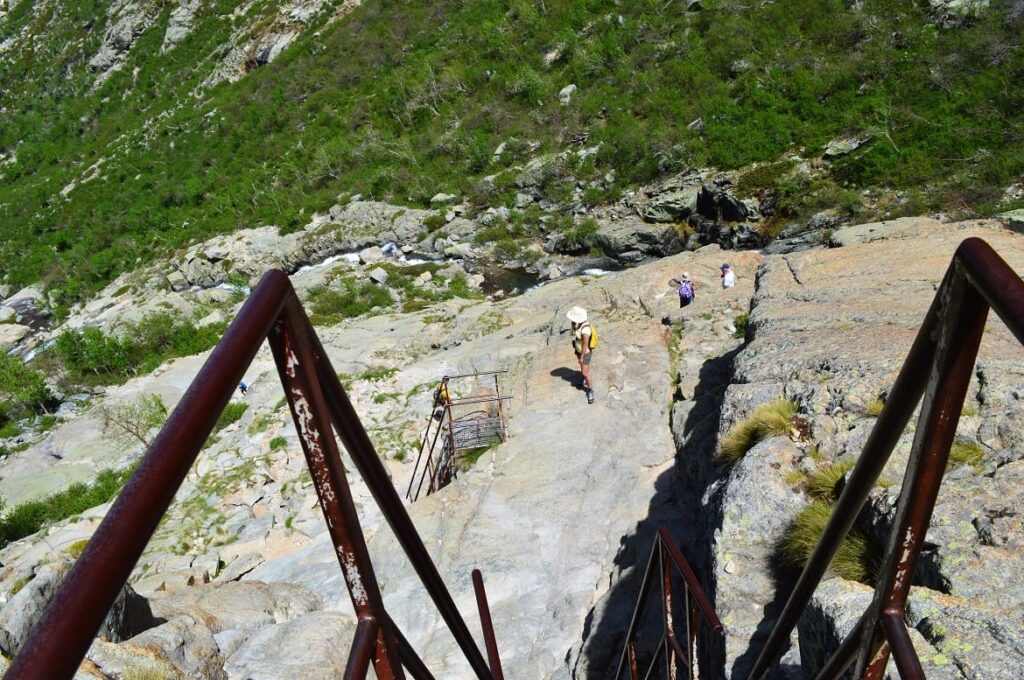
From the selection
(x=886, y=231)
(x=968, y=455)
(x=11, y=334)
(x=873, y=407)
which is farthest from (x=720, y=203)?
(x=11, y=334)

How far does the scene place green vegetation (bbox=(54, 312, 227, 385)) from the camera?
24172 mm

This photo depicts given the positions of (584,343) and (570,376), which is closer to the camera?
(584,343)

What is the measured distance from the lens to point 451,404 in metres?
11.1

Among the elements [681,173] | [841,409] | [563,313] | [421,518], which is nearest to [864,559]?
[841,409]

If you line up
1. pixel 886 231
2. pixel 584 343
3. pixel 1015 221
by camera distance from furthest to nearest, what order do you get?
1. pixel 886 231
2. pixel 584 343
3. pixel 1015 221

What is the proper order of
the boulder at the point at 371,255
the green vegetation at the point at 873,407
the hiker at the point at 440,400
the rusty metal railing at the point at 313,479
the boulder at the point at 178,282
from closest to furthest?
the rusty metal railing at the point at 313,479, the green vegetation at the point at 873,407, the hiker at the point at 440,400, the boulder at the point at 371,255, the boulder at the point at 178,282

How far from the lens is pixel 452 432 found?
1066 cm

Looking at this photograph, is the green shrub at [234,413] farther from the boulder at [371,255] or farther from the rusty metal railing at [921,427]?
the rusty metal railing at [921,427]

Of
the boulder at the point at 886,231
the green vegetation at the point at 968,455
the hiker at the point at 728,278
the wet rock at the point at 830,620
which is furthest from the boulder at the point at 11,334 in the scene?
the green vegetation at the point at 968,455

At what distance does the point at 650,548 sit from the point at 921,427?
549 centimetres

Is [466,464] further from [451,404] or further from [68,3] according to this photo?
[68,3]

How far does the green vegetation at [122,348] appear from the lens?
24.2 metres

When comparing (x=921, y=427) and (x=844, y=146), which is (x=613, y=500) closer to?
(x=921, y=427)

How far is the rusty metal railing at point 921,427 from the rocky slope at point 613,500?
131cm
